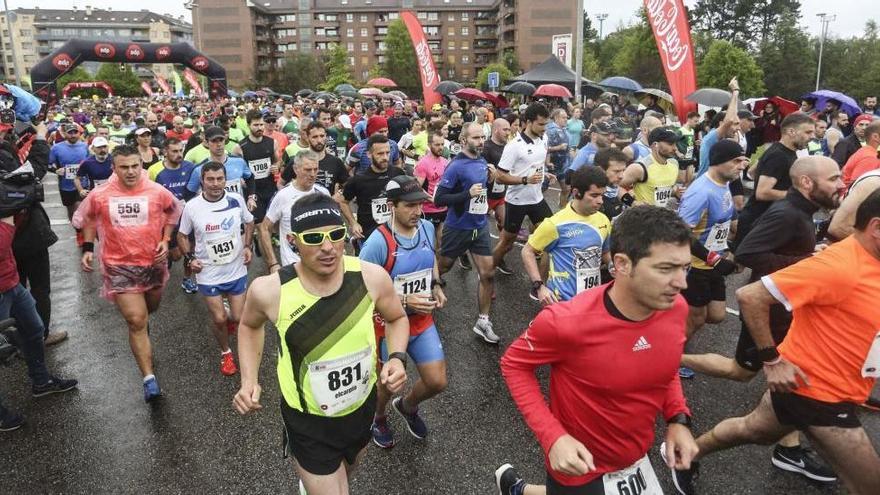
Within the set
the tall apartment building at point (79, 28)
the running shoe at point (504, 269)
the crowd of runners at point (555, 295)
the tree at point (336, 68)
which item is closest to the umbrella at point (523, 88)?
the running shoe at point (504, 269)

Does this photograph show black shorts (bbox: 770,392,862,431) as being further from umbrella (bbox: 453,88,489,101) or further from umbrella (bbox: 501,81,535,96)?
umbrella (bbox: 453,88,489,101)

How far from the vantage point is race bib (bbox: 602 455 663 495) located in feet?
7.82

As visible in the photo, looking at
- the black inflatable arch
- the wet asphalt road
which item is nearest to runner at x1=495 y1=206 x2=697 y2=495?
the wet asphalt road

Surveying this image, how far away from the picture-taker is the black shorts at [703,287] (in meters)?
4.83

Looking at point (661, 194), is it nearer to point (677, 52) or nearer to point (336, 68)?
point (677, 52)

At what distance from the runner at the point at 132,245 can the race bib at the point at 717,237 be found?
15.6 ft

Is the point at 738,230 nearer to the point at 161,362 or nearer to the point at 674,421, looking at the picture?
the point at 674,421

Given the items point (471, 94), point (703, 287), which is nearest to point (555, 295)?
point (703, 287)

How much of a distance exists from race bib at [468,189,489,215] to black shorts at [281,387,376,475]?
3.42 m

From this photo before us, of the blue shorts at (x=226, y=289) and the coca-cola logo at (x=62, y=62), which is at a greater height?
the coca-cola logo at (x=62, y=62)

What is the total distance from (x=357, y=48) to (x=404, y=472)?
10811 cm

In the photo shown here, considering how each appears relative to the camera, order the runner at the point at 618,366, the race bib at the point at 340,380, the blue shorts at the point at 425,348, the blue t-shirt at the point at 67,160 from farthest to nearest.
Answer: the blue t-shirt at the point at 67,160 < the blue shorts at the point at 425,348 < the race bib at the point at 340,380 < the runner at the point at 618,366

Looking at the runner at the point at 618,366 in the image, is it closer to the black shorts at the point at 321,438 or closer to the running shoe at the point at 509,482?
the running shoe at the point at 509,482

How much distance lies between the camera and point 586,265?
14.6 ft
